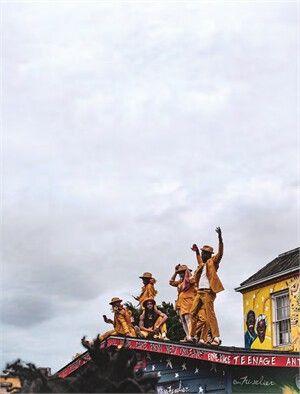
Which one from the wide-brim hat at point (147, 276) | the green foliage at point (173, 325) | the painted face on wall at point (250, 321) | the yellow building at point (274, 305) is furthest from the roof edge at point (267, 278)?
the green foliage at point (173, 325)

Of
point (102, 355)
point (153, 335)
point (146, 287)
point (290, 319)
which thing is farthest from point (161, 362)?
point (102, 355)

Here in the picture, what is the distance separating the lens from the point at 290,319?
2408cm

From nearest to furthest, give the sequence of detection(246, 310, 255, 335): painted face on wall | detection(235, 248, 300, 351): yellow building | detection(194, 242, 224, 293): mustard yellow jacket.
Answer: detection(194, 242, 224, 293): mustard yellow jacket, detection(235, 248, 300, 351): yellow building, detection(246, 310, 255, 335): painted face on wall

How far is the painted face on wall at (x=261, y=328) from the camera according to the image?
25391mm

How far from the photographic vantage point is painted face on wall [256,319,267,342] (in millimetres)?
25391

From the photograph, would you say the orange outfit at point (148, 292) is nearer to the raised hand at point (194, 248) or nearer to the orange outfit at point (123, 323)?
the orange outfit at point (123, 323)

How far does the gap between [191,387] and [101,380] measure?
12.6 meters

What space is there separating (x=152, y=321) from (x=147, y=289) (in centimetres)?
85

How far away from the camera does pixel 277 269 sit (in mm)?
25406

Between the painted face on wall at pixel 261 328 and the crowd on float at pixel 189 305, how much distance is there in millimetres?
6693

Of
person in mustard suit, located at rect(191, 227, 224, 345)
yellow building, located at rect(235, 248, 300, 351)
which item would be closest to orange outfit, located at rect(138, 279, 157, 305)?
person in mustard suit, located at rect(191, 227, 224, 345)

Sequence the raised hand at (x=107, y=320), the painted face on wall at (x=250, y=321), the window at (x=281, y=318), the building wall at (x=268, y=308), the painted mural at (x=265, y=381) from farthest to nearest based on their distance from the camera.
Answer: the painted face on wall at (x=250, y=321)
the window at (x=281, y=318)
the building wall at (x=268, y=308)
the raised hand at (x=107, y=320)
the painted mural at (x=265, y=381)

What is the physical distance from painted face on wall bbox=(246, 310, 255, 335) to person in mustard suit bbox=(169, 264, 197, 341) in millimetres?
8120

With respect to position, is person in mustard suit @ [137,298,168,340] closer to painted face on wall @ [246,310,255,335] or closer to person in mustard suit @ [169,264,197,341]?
person in mustard suit @ [169,264,197,341]
